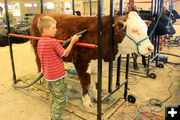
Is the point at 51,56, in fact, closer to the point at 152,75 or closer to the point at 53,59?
the point at 53,59

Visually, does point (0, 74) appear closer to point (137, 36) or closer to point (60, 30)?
point (60, 30)

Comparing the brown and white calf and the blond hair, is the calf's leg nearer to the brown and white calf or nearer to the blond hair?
the brown and white calf

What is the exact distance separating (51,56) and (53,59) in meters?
0.04

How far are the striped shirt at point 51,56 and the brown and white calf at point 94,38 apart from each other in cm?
40

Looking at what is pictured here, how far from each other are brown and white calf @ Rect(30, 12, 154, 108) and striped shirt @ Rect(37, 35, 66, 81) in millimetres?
397

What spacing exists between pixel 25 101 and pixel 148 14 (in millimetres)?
2775

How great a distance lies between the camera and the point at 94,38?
78.0 inches

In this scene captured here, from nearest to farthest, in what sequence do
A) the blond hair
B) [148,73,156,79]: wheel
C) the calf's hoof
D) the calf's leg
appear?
the blond hair
the calf's leg
the calf's hoof
[148,73,156,79]: wheel

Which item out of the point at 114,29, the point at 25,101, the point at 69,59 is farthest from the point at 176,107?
the point at 25,101

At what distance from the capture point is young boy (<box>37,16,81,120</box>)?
1.67 m

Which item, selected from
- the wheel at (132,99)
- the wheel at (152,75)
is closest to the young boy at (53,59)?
the wheel at (132,99)

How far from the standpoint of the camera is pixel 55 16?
2.45m

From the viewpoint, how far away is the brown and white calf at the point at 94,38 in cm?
184

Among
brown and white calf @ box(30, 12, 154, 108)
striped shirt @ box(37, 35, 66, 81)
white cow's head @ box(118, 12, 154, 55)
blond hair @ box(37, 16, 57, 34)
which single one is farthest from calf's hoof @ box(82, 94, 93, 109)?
blond hair @ box(37, 16, 57, 34)
